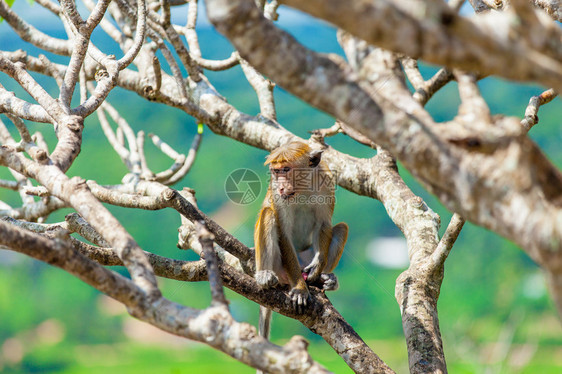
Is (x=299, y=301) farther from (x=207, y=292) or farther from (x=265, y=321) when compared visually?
(x=207, y=292)

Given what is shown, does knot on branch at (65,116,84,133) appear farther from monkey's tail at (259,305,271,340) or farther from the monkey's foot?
the monkey's foot

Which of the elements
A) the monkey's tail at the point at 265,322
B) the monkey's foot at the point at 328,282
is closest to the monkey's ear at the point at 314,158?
the monkey's foot at the point at 328,282

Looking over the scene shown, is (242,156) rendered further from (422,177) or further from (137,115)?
(422,177)

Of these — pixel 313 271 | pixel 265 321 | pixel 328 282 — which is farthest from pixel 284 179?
pixel 265 321

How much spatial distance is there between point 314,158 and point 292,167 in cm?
21

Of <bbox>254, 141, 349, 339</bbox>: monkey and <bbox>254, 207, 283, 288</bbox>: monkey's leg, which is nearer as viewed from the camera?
<bbox>254, 207, 283, 288</bbox>: monkey's leg

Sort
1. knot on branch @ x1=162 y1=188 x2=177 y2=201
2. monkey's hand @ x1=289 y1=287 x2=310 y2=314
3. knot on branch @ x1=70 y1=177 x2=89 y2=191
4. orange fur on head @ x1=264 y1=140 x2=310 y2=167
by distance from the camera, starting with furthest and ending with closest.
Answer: orange fur on head @ x1=264 y1=140 x2=310 y2=167
monkey's hand @ x1=289 y1=287 x2=310 y2=314
knot on branch @ x1=162 y1=188 x2=177 y2=201
knot on branch @ x1=70 y1=177 x2=89 y2=191

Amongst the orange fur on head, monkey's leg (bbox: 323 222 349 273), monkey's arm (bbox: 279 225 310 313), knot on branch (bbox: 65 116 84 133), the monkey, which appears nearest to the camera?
knot on branch (bbox: 65 116 84 133)

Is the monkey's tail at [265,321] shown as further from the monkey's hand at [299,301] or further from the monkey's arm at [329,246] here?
the monkey's hand at [299,301]

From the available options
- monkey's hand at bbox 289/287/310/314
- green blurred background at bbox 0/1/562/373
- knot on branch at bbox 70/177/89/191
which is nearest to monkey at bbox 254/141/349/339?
monkey's hand at bbox 289/287/310/314

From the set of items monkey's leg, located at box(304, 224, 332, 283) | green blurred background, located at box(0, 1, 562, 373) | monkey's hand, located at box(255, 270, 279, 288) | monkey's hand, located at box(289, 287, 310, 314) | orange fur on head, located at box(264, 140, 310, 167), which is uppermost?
green blurred background, located at box(0, 1, 562, 373)

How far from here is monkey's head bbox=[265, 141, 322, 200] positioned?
16.4 ft

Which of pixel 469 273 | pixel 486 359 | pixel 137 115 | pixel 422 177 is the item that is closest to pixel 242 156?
pixel 137 115

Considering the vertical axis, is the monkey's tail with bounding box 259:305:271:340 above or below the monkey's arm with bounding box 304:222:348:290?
below
